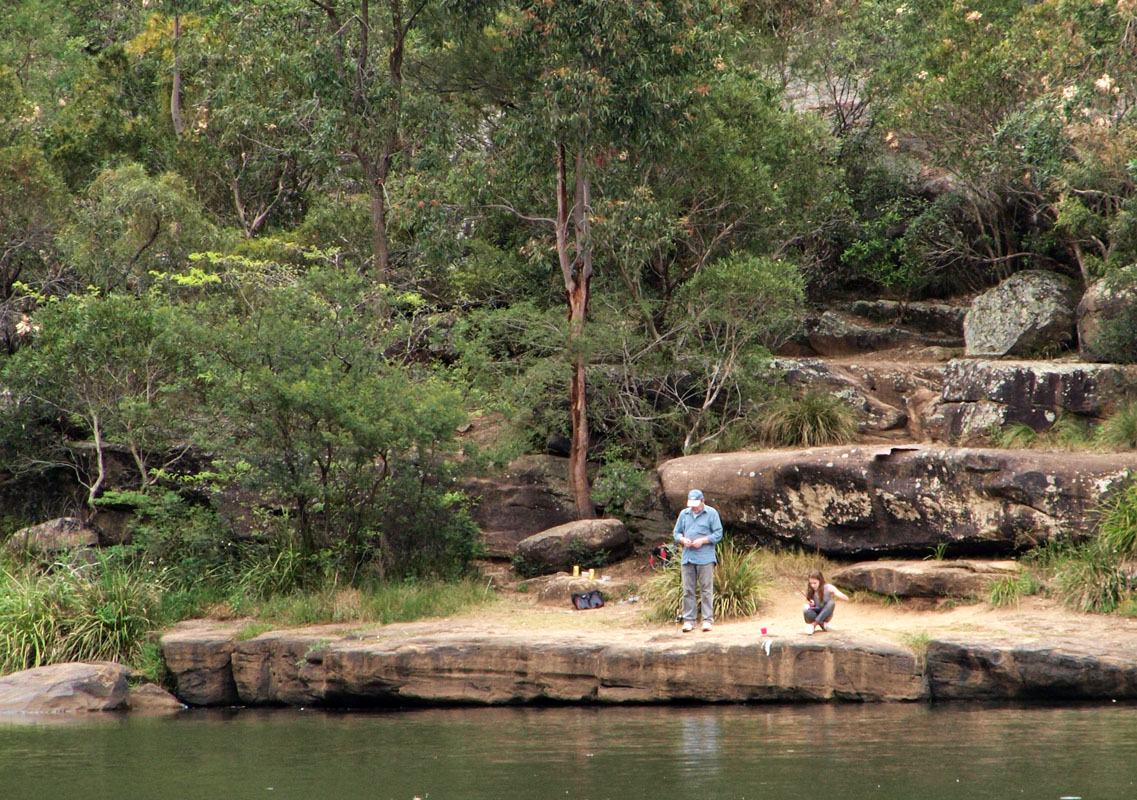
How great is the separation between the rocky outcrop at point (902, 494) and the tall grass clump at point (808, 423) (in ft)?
4.62

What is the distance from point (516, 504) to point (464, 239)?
4540mm

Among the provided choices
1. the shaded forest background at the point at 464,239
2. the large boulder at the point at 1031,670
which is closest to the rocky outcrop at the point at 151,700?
the shaded forest background at the point at 464,239

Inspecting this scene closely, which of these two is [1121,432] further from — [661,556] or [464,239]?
[464,239]

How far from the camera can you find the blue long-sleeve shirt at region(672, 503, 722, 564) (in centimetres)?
1405

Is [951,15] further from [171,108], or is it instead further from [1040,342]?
[171,108]

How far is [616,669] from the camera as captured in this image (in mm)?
13250

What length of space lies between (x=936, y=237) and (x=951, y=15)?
4.09 meters

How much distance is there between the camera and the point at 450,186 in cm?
1973

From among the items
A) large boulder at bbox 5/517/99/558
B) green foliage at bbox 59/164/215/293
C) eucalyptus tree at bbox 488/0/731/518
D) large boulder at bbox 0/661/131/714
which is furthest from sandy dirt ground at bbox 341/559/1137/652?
green foliage at bbox 59/164/215/293

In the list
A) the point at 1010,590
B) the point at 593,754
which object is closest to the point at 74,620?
the point at 593,754

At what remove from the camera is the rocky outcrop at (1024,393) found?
17.3 meters

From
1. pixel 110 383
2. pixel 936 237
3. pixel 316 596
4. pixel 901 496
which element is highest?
pixel 936 237

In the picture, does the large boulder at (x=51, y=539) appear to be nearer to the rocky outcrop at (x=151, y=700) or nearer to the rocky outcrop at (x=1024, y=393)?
the rocky outcrop at (x=151, y=700)

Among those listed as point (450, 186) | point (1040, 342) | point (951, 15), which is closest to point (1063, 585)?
point (1040, 342)
